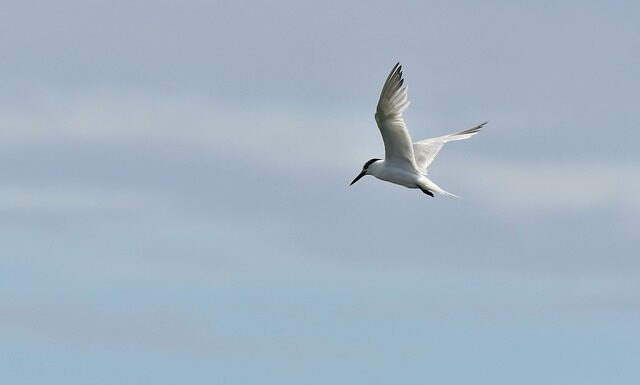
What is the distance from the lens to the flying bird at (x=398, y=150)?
49.5 meters

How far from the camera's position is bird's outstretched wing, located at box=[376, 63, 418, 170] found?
49266mm

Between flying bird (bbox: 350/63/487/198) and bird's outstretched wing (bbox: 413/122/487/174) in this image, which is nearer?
flying bird (bbox: 350/63/487/198)

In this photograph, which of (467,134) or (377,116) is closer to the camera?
(377,116)

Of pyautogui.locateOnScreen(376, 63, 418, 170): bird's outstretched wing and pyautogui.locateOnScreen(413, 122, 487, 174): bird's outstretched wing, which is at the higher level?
pyautogui.locateOnScreen(413, 122, 487, 174): bird's outstretched wing

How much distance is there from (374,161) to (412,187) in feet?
6.57

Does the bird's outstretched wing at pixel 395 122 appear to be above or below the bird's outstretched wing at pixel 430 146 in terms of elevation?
below

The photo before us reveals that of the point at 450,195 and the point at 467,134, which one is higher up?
the point at 467,134

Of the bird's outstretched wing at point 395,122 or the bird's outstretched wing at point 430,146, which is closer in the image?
the bird's outstretched wing at point 395,122

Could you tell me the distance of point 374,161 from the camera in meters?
53.6

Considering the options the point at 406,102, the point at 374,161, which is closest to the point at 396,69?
the point at 406,102

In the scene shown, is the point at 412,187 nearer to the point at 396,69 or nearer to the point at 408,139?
the point at 408,139

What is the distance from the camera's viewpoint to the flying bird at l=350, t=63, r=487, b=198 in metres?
49.5

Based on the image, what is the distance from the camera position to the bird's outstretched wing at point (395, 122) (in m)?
49.3

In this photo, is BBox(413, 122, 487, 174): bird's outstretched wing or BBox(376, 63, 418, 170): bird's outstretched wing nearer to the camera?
BBox(376, 63, 418, 170): bird's outstretched wing
